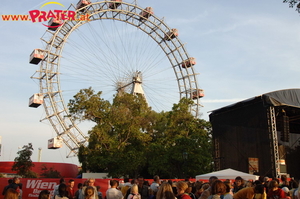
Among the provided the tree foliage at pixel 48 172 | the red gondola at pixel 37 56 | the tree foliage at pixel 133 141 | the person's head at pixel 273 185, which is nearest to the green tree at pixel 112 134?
the tree foliage at pixel 133 141

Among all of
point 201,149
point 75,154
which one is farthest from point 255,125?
point 75,154

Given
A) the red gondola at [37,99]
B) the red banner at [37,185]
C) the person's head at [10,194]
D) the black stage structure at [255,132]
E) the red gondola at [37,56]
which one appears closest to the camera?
the person's head at [10,194]

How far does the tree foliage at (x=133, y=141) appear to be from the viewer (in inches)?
1021

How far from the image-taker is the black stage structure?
2042 cm

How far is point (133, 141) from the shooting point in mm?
27766

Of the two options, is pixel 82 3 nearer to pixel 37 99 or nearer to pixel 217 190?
pixel 37 99

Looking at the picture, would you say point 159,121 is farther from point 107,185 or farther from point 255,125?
point 107,185

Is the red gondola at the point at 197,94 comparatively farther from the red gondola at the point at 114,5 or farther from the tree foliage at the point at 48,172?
the tree foliage at the point at 48,172

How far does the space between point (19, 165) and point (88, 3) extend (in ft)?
61.3

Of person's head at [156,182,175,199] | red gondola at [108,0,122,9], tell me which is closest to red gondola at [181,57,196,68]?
red gondola at [108,0,122,9]

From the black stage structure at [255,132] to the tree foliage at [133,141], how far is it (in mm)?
2453

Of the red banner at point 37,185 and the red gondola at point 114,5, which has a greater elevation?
the red gondola at point 114,5

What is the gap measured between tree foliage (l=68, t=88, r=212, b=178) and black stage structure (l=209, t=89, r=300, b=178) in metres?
2.45

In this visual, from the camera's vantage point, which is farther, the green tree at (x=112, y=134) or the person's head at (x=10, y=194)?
the green tree at (x=112, y=134)
